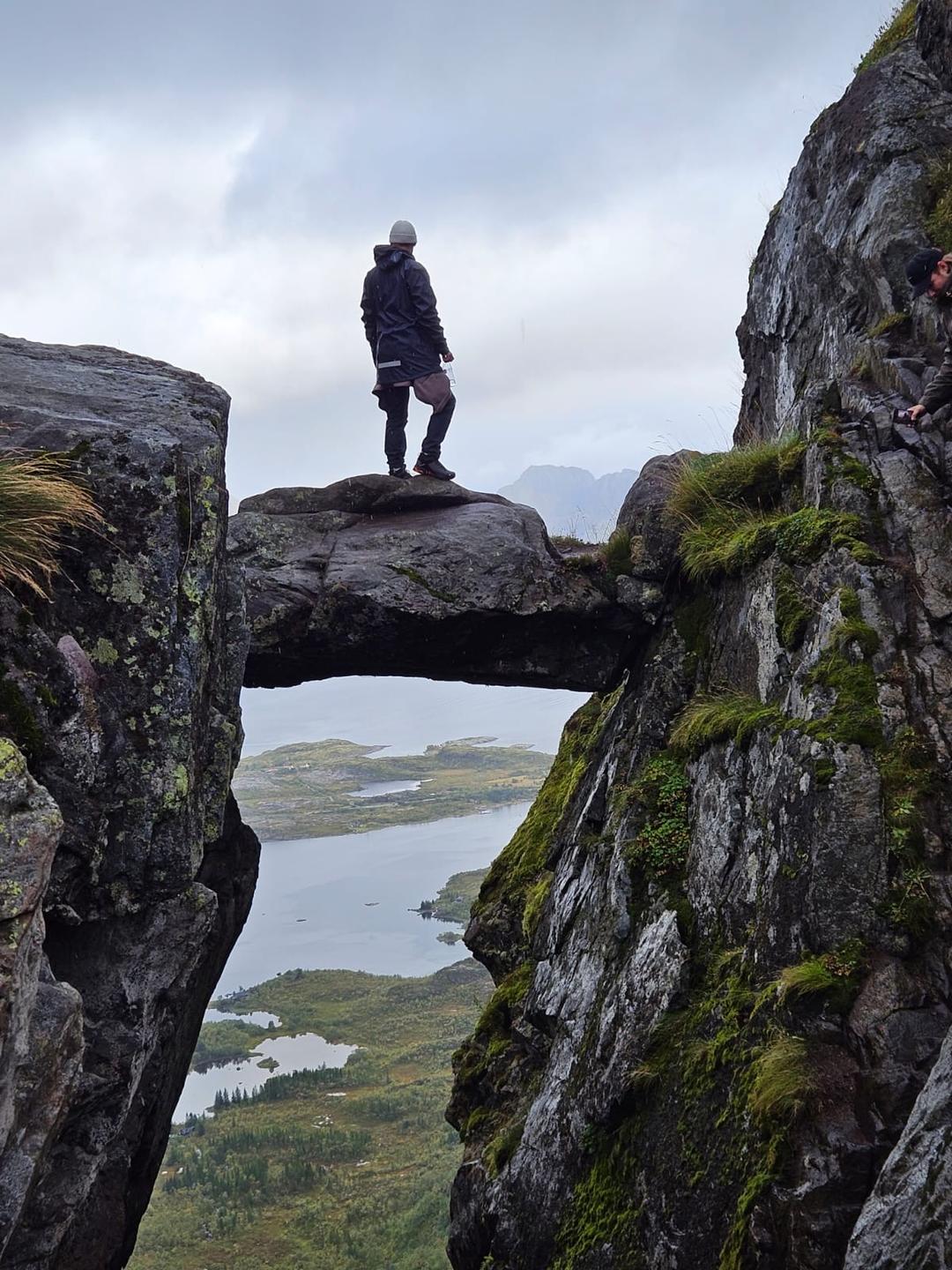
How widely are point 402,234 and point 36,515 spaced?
9446 millimetres

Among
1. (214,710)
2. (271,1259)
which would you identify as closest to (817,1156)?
(214,710)

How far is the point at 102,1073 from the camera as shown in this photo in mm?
10859

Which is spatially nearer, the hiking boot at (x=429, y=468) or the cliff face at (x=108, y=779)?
the cliff face at (x=108, y=779)

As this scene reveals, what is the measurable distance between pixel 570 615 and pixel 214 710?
6076 mm

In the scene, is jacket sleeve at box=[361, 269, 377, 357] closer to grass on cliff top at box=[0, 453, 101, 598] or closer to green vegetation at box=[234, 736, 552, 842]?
grass on cliff top at box=[0, 453, 101, 598]

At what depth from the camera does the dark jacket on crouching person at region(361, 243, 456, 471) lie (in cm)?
1678

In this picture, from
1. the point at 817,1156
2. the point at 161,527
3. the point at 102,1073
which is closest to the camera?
the point at 817,1156

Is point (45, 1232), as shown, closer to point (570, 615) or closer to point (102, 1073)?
point (102, 1073)

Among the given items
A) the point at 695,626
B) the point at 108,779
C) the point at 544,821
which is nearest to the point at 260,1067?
the point at 544,821

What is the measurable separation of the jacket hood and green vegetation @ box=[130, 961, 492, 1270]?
1300cm

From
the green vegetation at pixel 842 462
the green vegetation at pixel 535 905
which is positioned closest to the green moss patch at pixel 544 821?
the green vegetation at pixel 535 905

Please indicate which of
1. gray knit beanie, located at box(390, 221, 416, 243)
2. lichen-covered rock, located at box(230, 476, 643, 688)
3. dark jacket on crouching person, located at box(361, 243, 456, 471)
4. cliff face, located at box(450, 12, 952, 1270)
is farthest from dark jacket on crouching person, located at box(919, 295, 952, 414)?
gray knit beanie, located at box(390, 221, 416, 243)

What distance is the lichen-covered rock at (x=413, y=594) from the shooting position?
50.0 feet

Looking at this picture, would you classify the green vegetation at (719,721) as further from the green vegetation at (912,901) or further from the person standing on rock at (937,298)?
the person standing on rock at (937,298)
